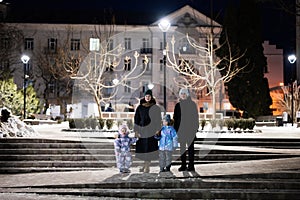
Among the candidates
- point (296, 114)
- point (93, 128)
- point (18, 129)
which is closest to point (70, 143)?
point (18, 129)

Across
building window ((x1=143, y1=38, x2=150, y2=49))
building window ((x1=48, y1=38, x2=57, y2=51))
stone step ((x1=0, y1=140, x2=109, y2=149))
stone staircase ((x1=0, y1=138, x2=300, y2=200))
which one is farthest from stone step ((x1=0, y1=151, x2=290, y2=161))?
building window ((x1=48, y1=38, x2=57, y2=51))

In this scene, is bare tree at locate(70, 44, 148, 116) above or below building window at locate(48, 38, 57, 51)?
below

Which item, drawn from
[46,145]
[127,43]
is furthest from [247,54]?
[46,145]

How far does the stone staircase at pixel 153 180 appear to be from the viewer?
9797mm

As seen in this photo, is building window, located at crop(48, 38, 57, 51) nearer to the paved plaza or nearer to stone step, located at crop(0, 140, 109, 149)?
stone step, located at crop(0, 140, 109, 149)

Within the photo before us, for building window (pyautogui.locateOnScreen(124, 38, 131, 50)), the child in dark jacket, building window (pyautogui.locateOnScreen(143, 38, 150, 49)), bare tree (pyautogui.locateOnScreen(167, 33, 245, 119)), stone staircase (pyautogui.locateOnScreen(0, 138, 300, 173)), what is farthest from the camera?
building window (pyautogui.locateOnScreen(143, 38, 150, 49))

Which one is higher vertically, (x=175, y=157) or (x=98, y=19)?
(x=98, y=19)

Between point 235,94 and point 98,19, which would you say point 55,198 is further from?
point 98,19

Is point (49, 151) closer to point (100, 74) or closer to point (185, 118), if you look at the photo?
point (185, 118)

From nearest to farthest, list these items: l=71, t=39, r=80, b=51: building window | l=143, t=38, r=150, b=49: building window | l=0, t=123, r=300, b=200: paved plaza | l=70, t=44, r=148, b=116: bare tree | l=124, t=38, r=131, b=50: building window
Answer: l=0, t=123, r=300, b=200: paved plaza, l=70, t=44, r=148, b=116: bare tree, l=71, t=39, r=80, b=51: building window, l=124, t=38, r=131, b=50: building window, l=143, t=38, r=150, b=49: building window

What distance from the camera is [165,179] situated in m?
10.5

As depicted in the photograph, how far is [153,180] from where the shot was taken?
10.3m

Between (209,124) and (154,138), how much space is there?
40.2ft

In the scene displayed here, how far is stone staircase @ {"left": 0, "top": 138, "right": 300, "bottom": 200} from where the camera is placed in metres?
9.80
